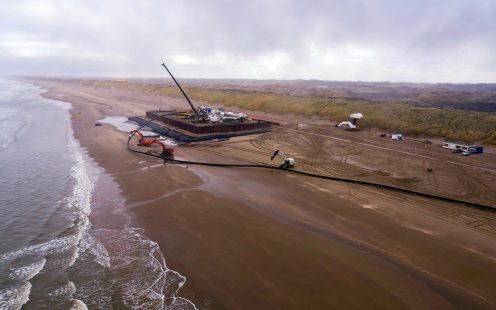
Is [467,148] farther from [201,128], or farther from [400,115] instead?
[201,128]

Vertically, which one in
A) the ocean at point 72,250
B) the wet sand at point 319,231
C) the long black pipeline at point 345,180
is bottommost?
the ocean at point 72,250

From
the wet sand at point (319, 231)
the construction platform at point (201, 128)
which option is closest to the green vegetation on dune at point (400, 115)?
the wet sand at point (319, 231)

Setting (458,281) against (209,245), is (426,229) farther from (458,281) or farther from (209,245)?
(209,245)

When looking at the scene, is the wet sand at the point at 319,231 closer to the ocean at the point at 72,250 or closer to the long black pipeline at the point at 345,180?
the long black pipeline at the point at 345,180

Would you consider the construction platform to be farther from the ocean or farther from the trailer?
the trailer

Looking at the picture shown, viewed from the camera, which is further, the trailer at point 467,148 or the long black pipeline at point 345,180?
the trailer at point 467,148

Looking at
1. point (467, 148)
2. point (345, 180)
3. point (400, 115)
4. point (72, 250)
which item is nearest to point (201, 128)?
point (345, 180)

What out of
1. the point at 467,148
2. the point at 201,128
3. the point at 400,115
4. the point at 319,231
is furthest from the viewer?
the point at 400,115
